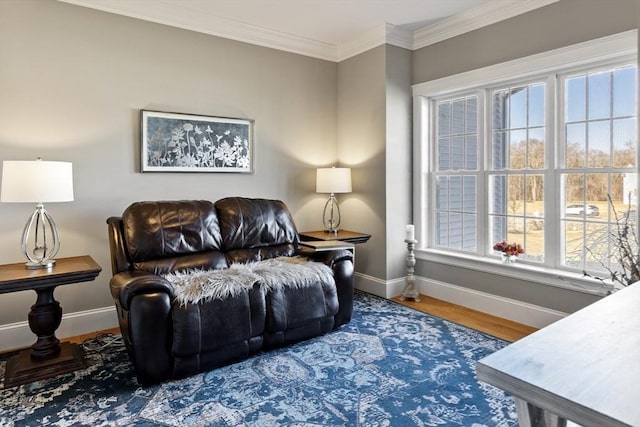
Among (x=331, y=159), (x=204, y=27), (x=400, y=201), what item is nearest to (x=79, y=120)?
(x=204, y=27)

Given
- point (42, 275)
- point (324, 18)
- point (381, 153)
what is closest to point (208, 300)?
point (42, 275)

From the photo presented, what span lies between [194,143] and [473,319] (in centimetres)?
301

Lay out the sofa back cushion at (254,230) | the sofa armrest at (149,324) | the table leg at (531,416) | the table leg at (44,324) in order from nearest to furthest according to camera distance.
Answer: the table leg at (531,416) → the sofa armrest at (149,324) → the table leg at (44,324) → the sofa back cushion at (254,230)

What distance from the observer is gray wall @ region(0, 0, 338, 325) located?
3131mm

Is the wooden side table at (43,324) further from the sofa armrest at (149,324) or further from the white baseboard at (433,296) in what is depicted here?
the sofa armrest at (149,324)

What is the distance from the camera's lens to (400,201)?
176 inches

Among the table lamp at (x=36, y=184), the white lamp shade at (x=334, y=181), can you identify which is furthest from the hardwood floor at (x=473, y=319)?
the table lamp at (x=36, y=184)

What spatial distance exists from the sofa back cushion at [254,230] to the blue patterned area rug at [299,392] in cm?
94

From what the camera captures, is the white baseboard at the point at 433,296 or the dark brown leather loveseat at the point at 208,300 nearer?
the dark brown leather loveseat at the point at 208,300

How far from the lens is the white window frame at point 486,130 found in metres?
3.06

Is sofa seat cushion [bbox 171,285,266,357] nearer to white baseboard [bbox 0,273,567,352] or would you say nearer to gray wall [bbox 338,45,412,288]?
white baseboard [bbox 0,273,567,352]

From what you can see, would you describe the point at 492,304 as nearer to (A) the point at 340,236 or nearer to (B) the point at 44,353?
(A) the point at 340,236

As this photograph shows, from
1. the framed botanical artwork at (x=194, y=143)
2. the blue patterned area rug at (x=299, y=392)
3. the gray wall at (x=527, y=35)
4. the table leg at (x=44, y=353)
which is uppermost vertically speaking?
the gray wall at (x=527, y=35)

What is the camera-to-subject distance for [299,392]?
2.41 meters
